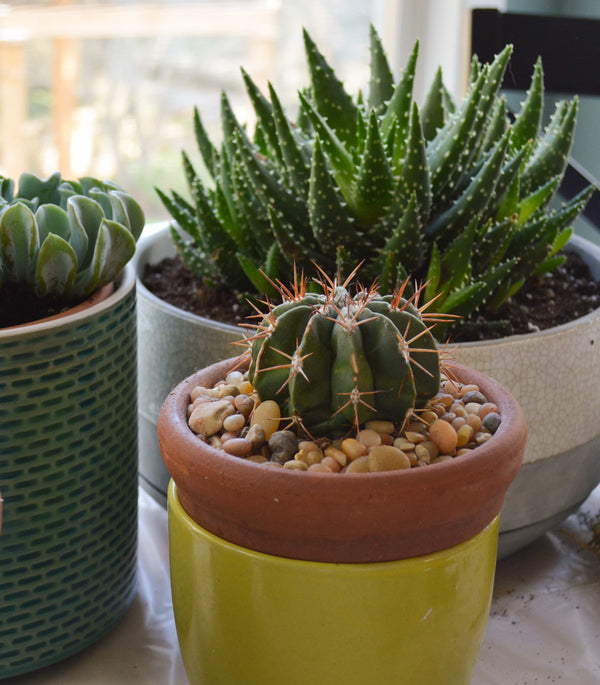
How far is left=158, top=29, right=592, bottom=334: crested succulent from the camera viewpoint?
65 cm

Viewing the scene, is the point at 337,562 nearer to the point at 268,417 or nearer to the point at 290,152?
the point at 268,417

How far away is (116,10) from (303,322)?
116cm

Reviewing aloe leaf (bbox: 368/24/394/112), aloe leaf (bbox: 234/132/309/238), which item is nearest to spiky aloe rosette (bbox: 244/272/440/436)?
aloe leaf (bbox: 234/132/309/238)

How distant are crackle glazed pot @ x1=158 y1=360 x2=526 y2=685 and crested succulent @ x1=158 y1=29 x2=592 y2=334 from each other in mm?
202

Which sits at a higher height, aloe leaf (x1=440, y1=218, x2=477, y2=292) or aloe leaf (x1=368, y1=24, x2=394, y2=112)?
aloe leaf (x1=368, y1=24, x2=394, y2=112)

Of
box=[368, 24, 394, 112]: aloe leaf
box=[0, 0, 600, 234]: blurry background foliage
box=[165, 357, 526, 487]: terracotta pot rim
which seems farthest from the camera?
box=[0, 0, 600, 234]: blurry background foliage

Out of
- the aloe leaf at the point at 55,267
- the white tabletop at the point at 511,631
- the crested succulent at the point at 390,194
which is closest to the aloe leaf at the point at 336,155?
the crested succulent at the point at 390,194

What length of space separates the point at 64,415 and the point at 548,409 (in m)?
0.35

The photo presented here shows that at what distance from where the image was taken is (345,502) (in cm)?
45

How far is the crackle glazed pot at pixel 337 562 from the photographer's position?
45cm

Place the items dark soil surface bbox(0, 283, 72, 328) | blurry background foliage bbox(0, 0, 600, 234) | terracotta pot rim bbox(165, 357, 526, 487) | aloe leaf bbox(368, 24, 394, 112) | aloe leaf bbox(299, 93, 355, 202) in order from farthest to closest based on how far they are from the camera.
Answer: blurry background foliage bbox(0, 0, 600, 234), aloe leaf bbox(368, 24, 394, 112), aloe leaf bbox(299, 93, 355, 202), dark soil surface bbox(0, 283, 72, 328), terracotta pot rim bbox(165, 357, 526, 487)

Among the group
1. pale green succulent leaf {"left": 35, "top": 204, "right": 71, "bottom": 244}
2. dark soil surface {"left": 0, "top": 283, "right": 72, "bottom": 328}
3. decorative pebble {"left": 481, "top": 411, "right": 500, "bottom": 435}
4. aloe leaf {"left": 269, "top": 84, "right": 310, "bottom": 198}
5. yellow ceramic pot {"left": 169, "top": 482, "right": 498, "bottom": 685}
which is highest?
aloe leaf {"left": 269, "top": 84, "right": 310, "bottom": 198}

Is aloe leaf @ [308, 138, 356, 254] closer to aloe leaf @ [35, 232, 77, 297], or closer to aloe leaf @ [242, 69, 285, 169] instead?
aloe leaf @ [242, 69, 285, 169]

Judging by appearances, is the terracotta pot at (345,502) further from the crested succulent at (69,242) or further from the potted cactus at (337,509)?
the crested succulent at (69,242)
